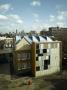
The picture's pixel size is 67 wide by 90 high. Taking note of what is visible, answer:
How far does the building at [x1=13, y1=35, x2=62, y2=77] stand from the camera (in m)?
53.4

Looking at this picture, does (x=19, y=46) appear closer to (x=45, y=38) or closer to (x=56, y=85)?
(x=45, y=38)

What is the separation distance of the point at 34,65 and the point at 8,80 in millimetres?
9883

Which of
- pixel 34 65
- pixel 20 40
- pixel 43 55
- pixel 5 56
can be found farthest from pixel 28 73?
pixel 5 56

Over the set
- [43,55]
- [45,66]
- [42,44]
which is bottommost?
[45,66]

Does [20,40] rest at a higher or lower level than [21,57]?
higher

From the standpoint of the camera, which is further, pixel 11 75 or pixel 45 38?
pixel 45 38

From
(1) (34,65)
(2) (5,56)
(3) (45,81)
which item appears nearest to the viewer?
(3) (45,81)

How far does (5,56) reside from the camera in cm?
7156

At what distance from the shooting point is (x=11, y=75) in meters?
53.7

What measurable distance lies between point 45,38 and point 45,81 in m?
18.6

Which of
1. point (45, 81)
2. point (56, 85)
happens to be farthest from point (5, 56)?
point (56, 85)

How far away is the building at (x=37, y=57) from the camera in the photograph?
53375 mm

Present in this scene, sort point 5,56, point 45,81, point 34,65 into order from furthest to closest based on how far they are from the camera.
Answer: point 5,56 → point 34,65 → point 45,81

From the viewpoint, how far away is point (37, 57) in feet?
175
